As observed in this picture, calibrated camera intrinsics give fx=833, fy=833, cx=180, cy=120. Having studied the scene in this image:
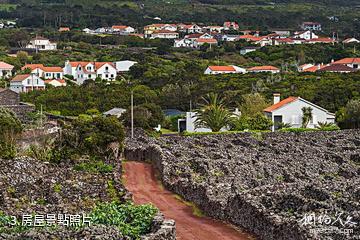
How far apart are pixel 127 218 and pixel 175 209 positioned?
22.0 feet

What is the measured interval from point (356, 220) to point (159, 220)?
4622mm

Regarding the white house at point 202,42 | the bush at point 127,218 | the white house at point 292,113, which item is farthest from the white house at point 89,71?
the bush at point 127,218

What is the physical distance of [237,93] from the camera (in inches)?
3184

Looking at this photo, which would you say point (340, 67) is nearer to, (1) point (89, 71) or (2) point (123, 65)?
(2) point (123, 65)

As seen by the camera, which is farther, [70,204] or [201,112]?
[201,112]

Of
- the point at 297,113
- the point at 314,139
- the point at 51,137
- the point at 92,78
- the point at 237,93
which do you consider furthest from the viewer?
the point at 92,78

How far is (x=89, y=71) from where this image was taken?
11094cm

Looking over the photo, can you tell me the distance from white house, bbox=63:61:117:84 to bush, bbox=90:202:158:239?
89449 millimetres

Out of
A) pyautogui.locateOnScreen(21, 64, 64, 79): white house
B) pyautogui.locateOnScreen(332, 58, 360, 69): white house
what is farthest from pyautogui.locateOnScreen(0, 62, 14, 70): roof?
pyautogui.locateOnScreen(332, 58, 360, 69): white house

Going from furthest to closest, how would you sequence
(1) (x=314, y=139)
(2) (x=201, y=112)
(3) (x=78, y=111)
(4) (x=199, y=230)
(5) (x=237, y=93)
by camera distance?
(5) (x=237, y=93) → (3) (x=78, y=111) → (2) (x=201, y=112) → (1) (x=314, y=139) → (4) (x=199, y=230)

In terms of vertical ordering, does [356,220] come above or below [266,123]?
above

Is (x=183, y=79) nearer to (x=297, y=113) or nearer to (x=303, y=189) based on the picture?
(x=297, y=113)

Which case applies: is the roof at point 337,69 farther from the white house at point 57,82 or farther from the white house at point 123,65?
the white house at point 57,82

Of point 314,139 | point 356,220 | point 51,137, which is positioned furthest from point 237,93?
point 356,220
